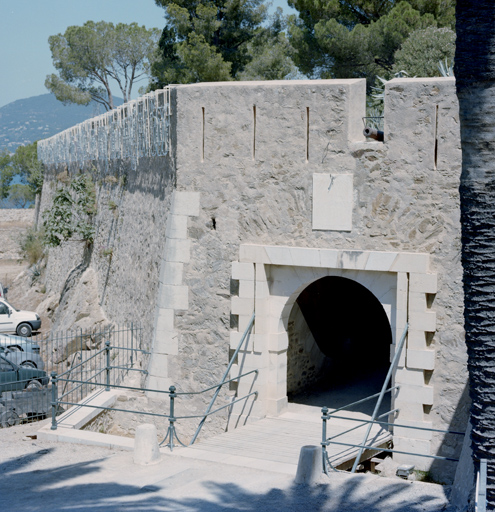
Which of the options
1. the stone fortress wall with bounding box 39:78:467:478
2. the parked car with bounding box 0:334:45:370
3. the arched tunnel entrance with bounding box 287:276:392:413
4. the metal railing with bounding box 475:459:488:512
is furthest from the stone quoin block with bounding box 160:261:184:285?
the metal railing with bounding box 475:459:488:512

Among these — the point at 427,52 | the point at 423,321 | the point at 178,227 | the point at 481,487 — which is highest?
the point at 427,52

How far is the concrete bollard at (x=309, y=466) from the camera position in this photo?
24.2 ft

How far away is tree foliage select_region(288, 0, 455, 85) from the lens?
20.5m

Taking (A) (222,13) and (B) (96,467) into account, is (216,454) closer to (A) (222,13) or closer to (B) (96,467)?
(B) (96,467)

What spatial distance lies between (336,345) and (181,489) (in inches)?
247

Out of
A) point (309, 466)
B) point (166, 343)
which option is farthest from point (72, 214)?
point (309, 466)

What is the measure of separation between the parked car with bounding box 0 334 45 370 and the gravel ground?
6286 mm

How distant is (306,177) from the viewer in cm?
1014

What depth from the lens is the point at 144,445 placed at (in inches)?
324

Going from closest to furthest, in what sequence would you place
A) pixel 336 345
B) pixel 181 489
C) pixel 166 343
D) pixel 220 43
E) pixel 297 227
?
pixel 181 489, pixel 297 227, pixel 166 343, pixel 336 345, pixel 220 43

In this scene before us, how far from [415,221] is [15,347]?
10.6 m

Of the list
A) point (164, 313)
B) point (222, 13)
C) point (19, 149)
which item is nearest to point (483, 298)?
point (164, 313)

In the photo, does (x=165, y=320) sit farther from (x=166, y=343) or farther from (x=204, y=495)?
(x=204, y=495)

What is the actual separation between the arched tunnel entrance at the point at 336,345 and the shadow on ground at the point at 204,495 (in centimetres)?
379
